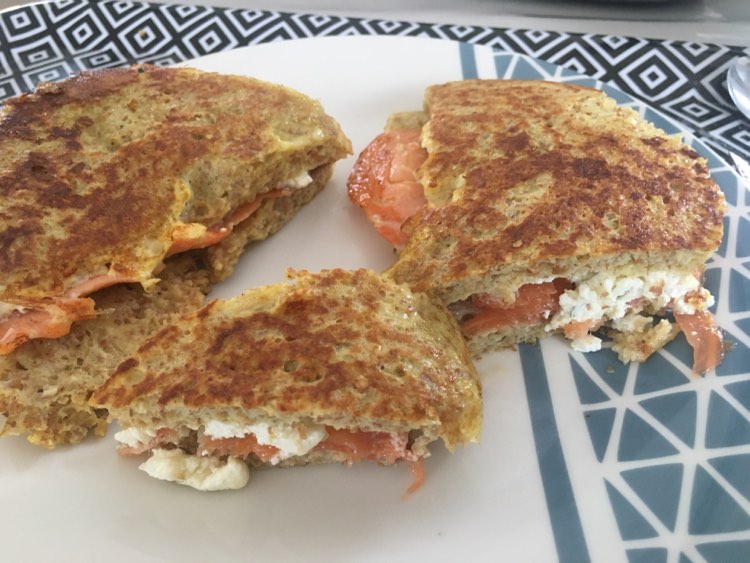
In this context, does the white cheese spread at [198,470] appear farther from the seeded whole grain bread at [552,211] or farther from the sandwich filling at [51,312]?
the seeded whole grain bread at [552,211]

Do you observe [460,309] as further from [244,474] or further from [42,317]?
[42,317]

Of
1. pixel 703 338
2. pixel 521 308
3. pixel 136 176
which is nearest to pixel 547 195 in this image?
pixel 521 308

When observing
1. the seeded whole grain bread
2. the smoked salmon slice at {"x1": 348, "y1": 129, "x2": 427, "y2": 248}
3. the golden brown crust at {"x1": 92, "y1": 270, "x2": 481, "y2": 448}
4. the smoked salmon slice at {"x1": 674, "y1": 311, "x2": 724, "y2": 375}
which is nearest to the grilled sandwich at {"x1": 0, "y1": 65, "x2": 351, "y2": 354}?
the smoked salmon slice at {"x1": 348, "y1": 129, "x2": 427, "y2": 248}

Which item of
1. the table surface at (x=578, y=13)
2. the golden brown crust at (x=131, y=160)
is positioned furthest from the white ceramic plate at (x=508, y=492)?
the table surface at (x=578, y=13)

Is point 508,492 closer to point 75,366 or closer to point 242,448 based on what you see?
point 242,448

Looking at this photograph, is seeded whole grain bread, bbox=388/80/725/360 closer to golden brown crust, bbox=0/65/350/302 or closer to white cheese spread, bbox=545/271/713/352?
white cheese spread, bbox=545/271/713/352
